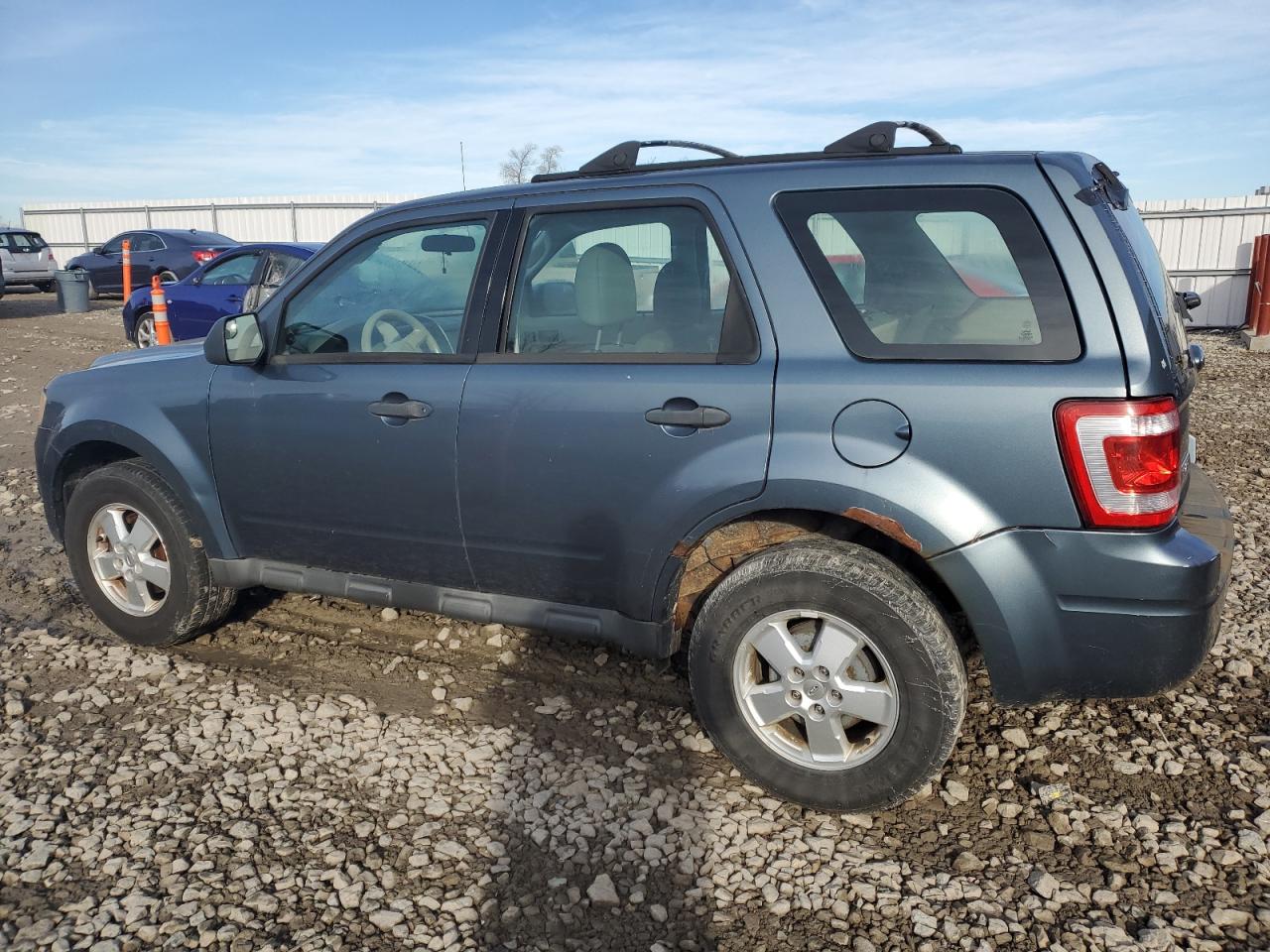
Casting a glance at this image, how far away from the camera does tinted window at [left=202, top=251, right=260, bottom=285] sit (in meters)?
12.0

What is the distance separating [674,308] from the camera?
3.21 metres

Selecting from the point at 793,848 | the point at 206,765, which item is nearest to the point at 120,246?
the point at 206,765

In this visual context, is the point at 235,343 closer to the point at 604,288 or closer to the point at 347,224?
the point at 604,288

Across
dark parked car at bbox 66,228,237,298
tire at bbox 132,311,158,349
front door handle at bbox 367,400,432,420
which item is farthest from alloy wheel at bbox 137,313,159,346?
front door handle at bbox 367,400,432,420

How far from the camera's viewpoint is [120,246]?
20.8m

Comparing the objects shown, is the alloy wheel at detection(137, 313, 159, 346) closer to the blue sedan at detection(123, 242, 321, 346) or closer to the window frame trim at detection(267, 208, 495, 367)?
the blue sedan at detection(123, 242, 321, 346)

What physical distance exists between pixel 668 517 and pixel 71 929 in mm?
1926

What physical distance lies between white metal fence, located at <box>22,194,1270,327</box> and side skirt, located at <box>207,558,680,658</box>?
14.9 metres

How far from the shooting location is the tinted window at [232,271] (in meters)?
12.0

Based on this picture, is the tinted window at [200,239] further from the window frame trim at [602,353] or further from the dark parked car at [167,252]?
the window frame trim at [602,353]

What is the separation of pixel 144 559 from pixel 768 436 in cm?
279

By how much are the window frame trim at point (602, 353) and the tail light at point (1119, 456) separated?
0.91 meters

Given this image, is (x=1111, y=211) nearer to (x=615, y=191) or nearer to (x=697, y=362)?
(x=697, y=362)

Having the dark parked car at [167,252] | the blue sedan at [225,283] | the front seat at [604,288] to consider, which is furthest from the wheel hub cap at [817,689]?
the dark parked car at [167,252]
